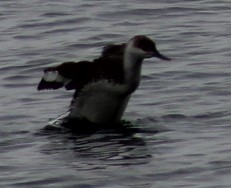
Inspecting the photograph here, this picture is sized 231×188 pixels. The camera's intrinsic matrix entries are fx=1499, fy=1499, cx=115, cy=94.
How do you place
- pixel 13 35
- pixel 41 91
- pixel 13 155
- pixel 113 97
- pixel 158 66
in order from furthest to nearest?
pixel 13 35 < pixel 158 66 < pixel 41 91 < pixel 113 97 < pixel 13 155

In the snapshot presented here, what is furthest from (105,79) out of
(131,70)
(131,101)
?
(131,101)

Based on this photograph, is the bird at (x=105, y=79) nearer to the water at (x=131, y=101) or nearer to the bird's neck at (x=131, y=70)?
the bird's neck at (x=131, y=70)

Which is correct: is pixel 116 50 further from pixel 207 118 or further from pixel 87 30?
pixel 87 30

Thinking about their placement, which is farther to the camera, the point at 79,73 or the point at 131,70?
the point at 79,73

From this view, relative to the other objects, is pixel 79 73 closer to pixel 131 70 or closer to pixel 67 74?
pixel 67 74

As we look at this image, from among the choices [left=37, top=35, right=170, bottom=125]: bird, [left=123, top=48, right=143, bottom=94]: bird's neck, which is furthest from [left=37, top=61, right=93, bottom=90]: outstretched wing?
[left=123, top=48, right=143, bottom=94]: bird's neck

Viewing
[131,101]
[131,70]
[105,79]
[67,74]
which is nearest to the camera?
[131,70]

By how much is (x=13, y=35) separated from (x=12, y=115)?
5282 millimetres

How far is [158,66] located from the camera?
1942 centimetres

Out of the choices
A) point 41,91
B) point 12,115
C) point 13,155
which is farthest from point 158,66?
point 13,155

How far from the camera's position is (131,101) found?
57.4 ft

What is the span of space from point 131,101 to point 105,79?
162 cm

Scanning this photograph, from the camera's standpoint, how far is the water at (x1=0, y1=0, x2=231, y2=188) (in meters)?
13.8

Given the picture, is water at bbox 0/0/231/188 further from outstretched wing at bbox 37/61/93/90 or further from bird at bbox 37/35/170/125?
outstretched wing at bbox 37/61/93/90
